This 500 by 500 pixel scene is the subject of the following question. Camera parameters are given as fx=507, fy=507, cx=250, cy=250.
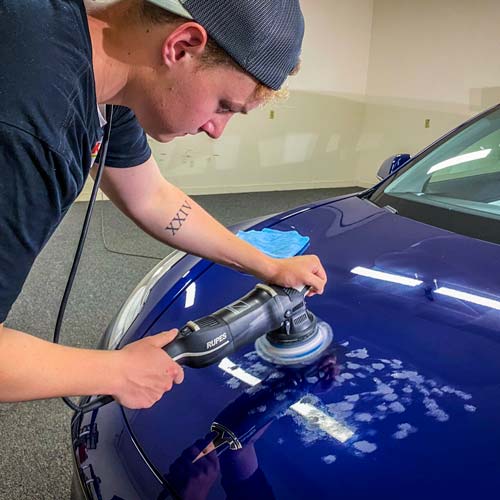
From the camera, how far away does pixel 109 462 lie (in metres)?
0.84

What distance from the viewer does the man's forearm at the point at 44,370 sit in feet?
1.86

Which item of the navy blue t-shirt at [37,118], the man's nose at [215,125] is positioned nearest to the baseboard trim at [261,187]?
the man's nose at [215,125]

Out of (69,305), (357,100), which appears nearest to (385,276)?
(69,305)

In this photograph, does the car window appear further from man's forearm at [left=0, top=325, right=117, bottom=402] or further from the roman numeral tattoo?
man's forearm at [left=0, top=325, right=117, bottom=402]

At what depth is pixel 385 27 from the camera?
5.39m

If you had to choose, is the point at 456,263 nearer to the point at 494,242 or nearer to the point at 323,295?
the point at 494,242

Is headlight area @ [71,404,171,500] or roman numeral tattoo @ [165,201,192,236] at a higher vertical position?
roman numeral tattoo @ [165,201,192,236]

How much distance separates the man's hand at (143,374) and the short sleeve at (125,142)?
0.41 m

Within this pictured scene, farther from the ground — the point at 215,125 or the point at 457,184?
the point at 215,125

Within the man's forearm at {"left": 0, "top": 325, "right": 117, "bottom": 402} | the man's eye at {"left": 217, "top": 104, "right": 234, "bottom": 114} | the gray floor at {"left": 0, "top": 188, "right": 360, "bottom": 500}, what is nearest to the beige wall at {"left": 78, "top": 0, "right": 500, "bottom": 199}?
the gray floor at {"left": 0, "top": 188, "right": 360, "bottom": 500}

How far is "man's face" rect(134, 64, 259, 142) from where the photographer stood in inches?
25.0

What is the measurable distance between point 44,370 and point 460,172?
139 cm

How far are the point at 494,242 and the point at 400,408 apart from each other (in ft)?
2.02

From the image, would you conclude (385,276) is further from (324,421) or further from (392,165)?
(392,165)
